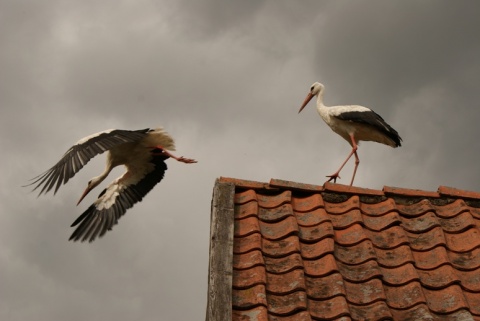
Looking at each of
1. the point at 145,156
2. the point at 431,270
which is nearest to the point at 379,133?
the point at 145,156

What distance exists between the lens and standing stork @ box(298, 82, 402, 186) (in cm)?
957

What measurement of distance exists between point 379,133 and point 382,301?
5.87 metres

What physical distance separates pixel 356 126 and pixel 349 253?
18.2 feet

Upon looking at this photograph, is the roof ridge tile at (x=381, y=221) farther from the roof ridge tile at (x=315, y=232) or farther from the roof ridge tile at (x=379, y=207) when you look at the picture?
the roof ridge tile at (x=315, y=232)

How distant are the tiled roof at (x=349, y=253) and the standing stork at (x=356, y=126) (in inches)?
174

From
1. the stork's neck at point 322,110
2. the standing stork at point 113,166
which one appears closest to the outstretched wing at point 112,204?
the standing stork at point 113,166

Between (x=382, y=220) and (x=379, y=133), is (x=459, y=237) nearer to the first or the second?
(x=382, y=220)

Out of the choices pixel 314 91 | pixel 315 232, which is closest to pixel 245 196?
pixel 315 232

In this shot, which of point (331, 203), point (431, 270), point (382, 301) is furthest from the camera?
point (331, 203)

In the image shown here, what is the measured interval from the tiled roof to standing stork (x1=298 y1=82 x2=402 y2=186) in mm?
4423

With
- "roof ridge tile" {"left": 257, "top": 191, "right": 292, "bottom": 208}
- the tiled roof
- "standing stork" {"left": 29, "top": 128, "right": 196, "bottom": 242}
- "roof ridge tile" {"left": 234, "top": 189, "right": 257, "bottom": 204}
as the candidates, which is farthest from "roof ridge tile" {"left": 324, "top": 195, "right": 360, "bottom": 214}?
"standing stork" {"left": 29, "top": 128, "right": 196, "bottom": 242}

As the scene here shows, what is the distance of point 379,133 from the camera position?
31.9 ft

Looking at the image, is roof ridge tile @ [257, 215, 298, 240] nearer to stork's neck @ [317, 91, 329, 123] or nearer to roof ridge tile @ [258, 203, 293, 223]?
roof ridge tile @ [258, 203, 293, 223]

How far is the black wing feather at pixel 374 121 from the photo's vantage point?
9.49 m
